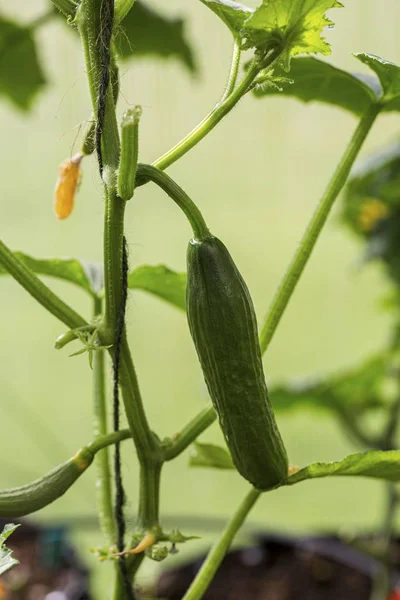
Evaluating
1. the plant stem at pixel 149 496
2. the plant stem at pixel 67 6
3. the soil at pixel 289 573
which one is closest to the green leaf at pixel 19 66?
the plant stem at pixel 67 6

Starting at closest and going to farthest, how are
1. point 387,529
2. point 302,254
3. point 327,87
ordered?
point 302,254 < point 327,87 < point 387,529

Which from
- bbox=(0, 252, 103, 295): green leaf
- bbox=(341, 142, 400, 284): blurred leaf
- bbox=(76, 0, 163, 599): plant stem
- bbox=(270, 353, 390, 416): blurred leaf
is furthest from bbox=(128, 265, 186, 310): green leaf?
bbox=(341, 142, 400, 284): blurred leaf

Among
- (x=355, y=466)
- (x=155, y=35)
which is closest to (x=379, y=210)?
(x=155, y=35)

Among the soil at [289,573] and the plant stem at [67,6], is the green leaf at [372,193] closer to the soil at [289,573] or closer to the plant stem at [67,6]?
the soil at [289,573]

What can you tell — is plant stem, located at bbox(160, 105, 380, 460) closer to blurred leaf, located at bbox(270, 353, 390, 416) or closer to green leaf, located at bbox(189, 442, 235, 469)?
green leaf, located at bbox(189, 442, 235, 469)

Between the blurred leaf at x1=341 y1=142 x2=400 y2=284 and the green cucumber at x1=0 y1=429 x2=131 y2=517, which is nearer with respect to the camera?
the green cucumber at x1=0 y1=429 x2=131 y2=517

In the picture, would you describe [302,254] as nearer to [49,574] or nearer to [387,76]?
[387,76]
